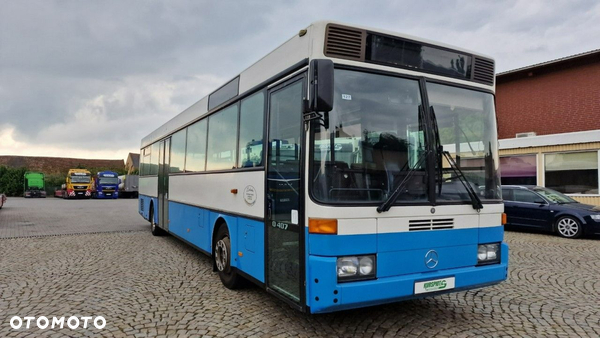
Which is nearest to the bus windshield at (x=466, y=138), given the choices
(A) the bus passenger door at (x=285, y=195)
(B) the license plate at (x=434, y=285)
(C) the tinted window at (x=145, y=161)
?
(B) the license plate at (x=434, y=285)

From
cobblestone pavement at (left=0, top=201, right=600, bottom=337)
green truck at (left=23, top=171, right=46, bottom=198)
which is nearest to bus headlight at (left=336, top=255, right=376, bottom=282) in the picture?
cobblestone pavement at (left=0, top=201, right=600, bottom=337)

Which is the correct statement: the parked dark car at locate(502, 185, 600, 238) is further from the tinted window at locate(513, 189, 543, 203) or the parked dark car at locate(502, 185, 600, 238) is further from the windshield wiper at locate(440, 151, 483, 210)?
the windshield wiper at locate(440, 151, 483, 210)

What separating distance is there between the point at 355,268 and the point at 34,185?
52705 mm

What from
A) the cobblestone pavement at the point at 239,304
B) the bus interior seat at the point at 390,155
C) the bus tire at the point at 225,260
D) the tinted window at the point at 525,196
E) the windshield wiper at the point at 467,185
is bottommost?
the cobblestone pavement at the point at 239,304

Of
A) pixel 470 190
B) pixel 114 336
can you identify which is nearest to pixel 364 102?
pixel 470 190

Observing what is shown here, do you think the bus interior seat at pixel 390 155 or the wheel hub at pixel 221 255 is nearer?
the bus interior seat at pixel 390 155

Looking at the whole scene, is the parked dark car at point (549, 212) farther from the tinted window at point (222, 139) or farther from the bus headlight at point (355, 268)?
the bus headlight at point (355, 268)

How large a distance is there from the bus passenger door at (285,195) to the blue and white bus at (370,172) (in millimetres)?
12

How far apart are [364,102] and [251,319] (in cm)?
274

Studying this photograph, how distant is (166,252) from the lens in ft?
30.5

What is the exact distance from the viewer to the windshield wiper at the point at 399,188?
152 inches

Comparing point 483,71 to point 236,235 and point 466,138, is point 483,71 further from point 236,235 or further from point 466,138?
point 236,235

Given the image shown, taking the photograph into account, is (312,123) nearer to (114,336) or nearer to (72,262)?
(114,336)

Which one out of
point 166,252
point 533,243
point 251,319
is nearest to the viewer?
point 251,319
